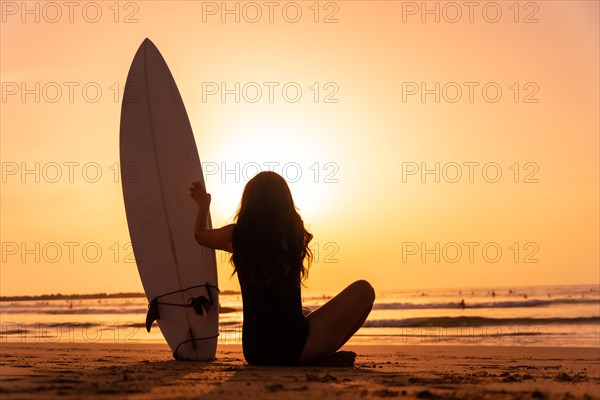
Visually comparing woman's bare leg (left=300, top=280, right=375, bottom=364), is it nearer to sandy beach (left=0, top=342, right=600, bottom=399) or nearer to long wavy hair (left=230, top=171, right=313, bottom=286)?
sandy beach (left=0, top=342, right=600, bottom=399)

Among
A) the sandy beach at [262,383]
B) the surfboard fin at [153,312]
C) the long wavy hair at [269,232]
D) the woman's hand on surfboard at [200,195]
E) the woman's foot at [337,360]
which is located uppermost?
the woman's hand on surfboard at [200,195]

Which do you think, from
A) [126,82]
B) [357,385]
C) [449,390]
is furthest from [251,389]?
[126,82]

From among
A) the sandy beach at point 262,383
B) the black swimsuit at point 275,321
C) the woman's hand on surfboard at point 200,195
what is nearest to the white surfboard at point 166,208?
the woman's hand on surfboard at point 200,195

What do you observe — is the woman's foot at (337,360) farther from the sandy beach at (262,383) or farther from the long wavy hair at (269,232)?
the long wavy hair at (269,232)

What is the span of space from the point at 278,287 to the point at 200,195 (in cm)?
108

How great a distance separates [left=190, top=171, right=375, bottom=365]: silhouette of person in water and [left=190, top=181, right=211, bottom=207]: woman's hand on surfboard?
1.67 feet

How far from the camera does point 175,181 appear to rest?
6.17 metres

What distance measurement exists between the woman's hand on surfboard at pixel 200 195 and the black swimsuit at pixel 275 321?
762mm

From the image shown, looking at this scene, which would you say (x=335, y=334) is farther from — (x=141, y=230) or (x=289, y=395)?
(x=141, y=230)

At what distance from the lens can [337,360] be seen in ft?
16.2

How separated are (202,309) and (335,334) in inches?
50.9

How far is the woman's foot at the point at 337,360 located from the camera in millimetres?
4879

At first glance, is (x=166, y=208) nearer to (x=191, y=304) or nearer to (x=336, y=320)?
(x=191, y=304)

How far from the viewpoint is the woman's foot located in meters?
4.88
